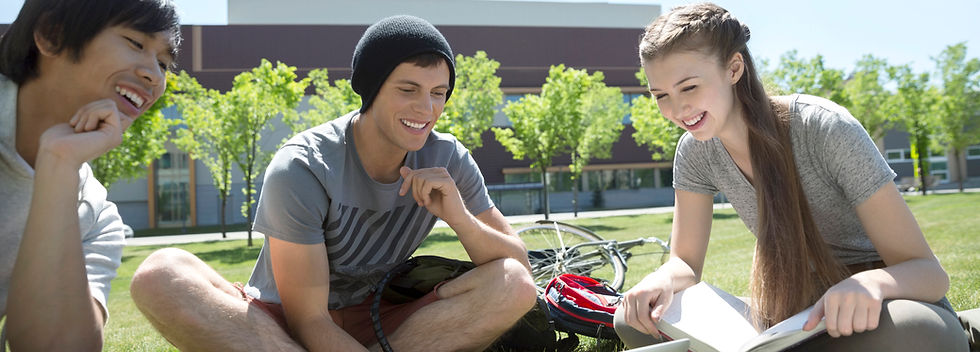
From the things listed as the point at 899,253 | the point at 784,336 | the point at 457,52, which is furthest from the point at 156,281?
the point at 457,52

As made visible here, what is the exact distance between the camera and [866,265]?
8.42 feet

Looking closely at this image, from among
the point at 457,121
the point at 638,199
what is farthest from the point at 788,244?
the point at 638,199

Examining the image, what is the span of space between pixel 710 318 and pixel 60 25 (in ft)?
8.56

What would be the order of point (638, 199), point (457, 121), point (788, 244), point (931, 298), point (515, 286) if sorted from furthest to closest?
point (638, 199)
point (457, 121)
point (515, 286)
point (788, 244)
point (931, 298)

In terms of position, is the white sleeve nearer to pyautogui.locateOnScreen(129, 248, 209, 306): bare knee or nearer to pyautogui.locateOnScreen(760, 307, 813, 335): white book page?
pyautogui.locateOnScreen(129, 248, 209, 306): bare knee

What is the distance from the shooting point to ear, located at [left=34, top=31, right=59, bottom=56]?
7.40ft

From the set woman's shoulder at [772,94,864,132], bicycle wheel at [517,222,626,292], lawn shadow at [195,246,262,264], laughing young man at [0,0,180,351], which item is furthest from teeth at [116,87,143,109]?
lawn shadow at [195,246,262,264]

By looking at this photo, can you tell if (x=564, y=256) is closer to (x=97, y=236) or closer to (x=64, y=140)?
(x=97, y=236)

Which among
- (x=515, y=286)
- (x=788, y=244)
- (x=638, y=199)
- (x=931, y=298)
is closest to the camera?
(x=931, y=298)

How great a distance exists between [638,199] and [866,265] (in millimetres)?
35624

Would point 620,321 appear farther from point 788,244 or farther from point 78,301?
point 78,301

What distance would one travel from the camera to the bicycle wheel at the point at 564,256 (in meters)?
5.91

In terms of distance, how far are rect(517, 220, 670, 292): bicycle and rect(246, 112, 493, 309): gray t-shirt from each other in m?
2.45

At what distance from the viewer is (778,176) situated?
7.99 ft
